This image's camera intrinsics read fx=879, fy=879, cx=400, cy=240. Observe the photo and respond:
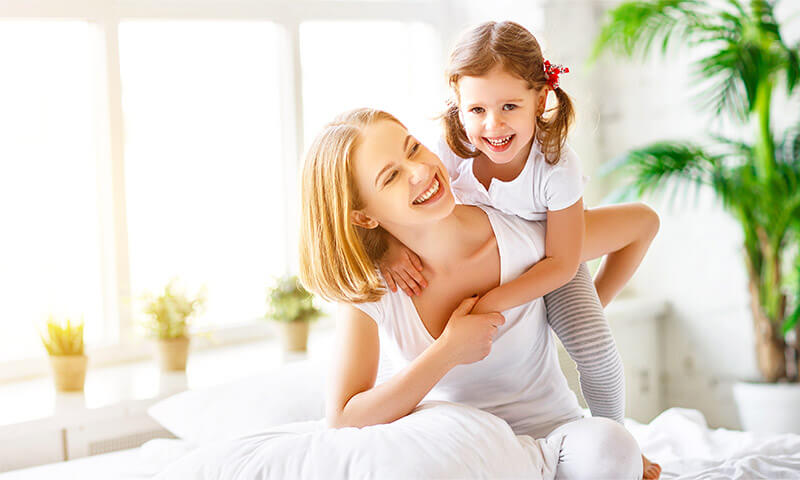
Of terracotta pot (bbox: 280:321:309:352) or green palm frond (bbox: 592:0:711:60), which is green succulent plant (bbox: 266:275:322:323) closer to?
terracotta pot (bbox: 280:321:309:352)

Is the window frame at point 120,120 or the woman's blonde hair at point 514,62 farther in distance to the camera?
the window frame at point 120,120

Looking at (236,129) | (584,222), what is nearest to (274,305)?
(236,129)

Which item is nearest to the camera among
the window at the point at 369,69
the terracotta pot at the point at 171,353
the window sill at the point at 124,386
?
the window sill at the point at 124,386

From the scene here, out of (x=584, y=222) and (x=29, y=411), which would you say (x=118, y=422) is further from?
(x=584, y=222)

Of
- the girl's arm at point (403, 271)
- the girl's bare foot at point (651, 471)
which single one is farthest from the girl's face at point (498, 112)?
the girl's bare foot at point (651, 471)

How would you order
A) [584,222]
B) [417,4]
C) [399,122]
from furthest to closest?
[417,4] < [584,222] < [399,122]

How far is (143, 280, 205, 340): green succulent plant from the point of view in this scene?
2453mm

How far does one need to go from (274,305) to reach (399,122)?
1.29 m

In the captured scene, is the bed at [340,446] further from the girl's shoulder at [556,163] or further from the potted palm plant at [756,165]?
the potted palm plant at [756,165]

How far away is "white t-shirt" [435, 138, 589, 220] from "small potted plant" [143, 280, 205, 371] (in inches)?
41.2

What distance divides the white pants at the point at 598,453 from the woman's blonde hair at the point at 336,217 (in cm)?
42

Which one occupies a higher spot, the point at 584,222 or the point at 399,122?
the point at 399,122

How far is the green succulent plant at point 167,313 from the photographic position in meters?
2.45

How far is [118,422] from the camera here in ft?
7.45
